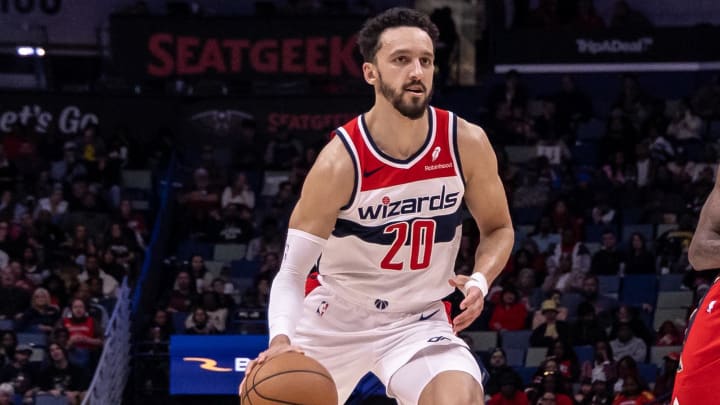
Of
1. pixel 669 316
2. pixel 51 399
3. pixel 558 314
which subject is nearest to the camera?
pixel 51 399

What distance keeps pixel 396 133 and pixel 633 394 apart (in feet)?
21.7

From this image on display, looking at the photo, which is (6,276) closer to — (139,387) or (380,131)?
(139,387)

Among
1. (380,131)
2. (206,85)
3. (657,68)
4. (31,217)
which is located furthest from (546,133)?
(380,131)

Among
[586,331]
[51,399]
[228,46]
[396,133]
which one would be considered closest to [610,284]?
[586,331]

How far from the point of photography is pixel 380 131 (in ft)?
18.2

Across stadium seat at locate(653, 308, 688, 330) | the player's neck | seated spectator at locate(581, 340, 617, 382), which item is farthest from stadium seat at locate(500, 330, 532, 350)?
the player's neck

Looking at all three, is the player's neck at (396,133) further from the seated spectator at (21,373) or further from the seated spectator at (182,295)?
the seated spectator at (182,295)

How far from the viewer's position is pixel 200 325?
13.4m

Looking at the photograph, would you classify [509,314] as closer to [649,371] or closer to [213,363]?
[649,371]

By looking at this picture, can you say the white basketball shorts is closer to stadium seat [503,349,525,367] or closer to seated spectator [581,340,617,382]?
seated spectator [581,340,617,382]

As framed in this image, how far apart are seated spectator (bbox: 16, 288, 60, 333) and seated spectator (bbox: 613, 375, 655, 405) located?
6083 mm

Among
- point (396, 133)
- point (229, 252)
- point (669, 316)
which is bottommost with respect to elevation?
point (669, 316)

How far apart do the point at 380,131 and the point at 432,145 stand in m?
0.24

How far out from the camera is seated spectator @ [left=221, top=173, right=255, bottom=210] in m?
16.5
